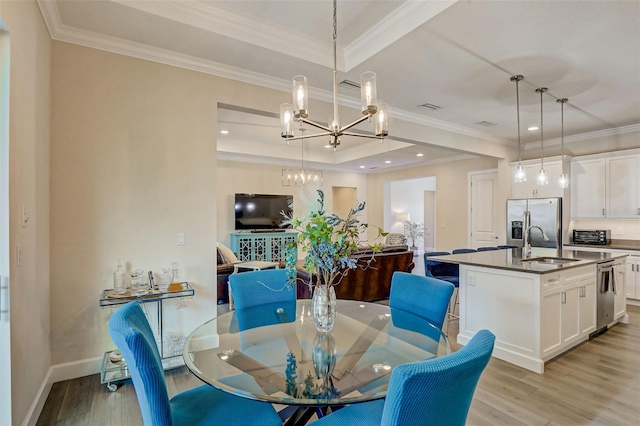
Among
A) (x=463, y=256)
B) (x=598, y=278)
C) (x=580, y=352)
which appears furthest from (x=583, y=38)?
(x=580, y=352)

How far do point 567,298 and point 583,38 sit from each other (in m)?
2.37

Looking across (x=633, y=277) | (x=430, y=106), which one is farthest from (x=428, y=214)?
(x=430, y=106)

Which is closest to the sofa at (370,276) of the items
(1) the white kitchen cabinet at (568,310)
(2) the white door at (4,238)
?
(1) the white kitchen cabinet at (568,310)

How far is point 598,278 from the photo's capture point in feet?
11.7

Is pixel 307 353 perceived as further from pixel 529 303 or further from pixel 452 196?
pixel 452 196

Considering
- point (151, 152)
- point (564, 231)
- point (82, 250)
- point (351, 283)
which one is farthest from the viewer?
point (564, 231)

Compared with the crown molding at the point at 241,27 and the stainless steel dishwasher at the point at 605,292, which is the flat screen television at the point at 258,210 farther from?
the stainless steel dishwasher at the point at 605,292

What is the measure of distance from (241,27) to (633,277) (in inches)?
253

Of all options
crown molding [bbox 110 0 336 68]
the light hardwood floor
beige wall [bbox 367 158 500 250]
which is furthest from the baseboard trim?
beige wall [bbox 367 158 500 250]

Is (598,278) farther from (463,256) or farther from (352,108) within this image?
(352,108)

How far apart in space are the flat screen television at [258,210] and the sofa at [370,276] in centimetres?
296

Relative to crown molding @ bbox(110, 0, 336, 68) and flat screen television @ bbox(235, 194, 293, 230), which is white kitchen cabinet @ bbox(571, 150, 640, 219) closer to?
crown molding @ bbox(110, 0, 336, 68)

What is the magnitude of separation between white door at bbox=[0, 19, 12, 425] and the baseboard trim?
0.64m

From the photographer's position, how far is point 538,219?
5691 millimetres
